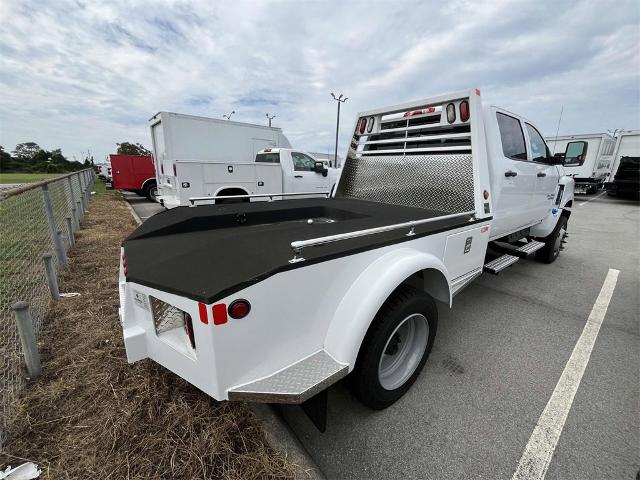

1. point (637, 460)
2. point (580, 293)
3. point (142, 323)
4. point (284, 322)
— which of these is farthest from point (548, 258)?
point (142, 323)

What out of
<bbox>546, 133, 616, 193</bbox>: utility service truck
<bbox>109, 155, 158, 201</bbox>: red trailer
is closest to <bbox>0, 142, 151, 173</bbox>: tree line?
<bbox>109, 155, 158, 201</bbox>: red trailer

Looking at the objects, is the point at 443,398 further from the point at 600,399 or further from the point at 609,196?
the point at 609,196

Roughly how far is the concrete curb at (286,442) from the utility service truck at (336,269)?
233 millimetres

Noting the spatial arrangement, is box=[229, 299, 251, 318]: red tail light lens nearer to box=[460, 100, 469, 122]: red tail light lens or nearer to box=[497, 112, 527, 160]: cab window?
box=[460, 100, 469, 122]: red tail light lens

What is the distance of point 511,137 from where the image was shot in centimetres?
375

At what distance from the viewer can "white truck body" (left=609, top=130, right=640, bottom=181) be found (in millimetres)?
16511

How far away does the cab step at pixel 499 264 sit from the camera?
11.8 feet

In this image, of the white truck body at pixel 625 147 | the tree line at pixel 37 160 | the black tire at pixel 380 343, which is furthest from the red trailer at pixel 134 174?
the tree line at pixel 37 160

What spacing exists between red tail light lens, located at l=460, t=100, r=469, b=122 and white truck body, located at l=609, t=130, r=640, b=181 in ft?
64.8

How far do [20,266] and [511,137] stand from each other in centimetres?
593

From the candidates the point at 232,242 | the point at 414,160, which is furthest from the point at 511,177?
the point at 232,242

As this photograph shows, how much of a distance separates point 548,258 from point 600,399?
3.74 m

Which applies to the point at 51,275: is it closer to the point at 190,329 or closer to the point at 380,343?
the point at 190,329

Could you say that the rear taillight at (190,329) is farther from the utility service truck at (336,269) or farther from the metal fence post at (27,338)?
the metal fence post at (27,338)
